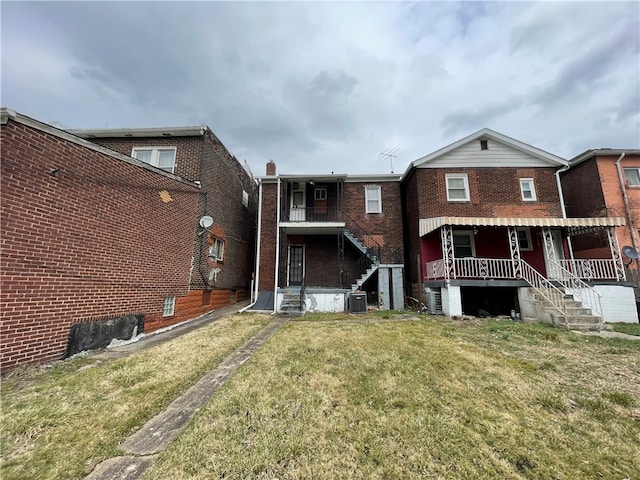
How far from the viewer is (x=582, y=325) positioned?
7.91 meters

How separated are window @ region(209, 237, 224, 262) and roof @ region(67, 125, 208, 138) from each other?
14.5ft

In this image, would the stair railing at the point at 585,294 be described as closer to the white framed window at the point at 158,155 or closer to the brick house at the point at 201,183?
the brick house at the point at 201,183

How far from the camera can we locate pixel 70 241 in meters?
5.44

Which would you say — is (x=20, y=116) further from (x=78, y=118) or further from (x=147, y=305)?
(x=78, y=118)

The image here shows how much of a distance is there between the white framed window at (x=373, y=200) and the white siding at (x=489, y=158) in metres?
3.48

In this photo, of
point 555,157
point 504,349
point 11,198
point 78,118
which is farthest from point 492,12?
point 78,118

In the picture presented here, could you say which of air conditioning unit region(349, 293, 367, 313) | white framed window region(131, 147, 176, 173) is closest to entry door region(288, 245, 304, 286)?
air conditioning unit region(349, 293, 367, 313)

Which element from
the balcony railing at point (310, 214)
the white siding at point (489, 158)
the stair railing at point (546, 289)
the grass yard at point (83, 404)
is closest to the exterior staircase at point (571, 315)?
the stair railing at point (546, 289)

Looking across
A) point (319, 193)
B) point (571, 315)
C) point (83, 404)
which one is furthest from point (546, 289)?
point (83, 404)

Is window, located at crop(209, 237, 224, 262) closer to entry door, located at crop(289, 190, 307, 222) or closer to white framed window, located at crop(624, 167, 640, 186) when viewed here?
entry door, located at crop(289, 190, 307, 222)

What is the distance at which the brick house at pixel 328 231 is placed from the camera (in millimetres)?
13336

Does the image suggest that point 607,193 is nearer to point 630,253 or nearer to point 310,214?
point 630,253

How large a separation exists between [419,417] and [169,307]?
26.6 feet

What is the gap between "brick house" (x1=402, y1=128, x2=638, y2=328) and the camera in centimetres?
1058
